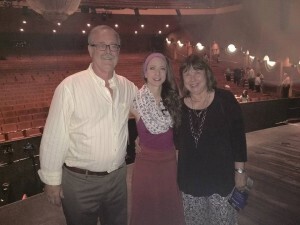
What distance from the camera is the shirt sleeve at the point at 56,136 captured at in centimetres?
183

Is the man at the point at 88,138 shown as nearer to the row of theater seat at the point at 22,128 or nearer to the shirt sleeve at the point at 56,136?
the shirt sleeve at the point at 56,136

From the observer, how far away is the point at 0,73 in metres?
14.7

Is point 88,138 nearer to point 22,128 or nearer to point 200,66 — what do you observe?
point 200,66

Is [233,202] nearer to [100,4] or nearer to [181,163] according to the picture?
[181,163]

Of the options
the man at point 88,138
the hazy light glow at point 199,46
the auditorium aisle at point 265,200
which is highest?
the hazy light glow at point 199,46

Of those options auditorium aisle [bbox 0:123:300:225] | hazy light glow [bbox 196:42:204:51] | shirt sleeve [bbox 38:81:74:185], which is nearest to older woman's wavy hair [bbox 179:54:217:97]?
shirt sleeve [bbox 38:81:74:185]

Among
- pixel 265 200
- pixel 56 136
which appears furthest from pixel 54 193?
pixel 265 200

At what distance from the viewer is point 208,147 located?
198 cm

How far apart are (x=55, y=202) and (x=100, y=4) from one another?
A: 16.9 m

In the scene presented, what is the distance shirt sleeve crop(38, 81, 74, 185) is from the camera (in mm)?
1833

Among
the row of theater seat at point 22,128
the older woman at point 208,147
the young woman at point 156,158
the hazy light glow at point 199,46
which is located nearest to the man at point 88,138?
Result: the young woman at point 156,158

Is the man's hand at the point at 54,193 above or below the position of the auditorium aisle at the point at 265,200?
above

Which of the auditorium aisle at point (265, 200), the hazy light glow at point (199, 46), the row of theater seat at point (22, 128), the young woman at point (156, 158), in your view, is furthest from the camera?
the hazy light glow at point (199, 46)

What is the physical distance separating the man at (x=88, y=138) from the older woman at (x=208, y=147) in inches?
20.3
